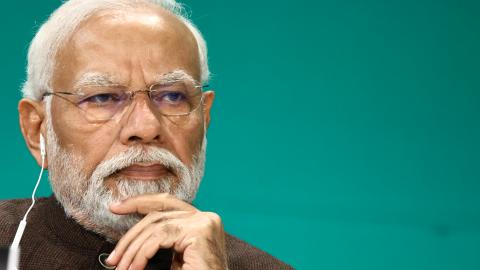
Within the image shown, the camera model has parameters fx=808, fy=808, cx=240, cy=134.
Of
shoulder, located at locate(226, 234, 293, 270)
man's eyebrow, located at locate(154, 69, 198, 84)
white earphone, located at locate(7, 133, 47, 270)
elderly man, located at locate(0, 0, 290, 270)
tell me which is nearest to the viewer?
white earphone, located at locate(7, 133, 47, 270)

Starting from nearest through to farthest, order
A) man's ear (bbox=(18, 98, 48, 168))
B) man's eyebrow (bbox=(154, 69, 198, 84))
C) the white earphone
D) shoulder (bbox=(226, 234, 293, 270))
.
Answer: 1. the white earphone
2. man's eyebrow (bbox=(154, 69, 198, 84))
3. man's ear (bbox=(18, 98, 48, 168))
4. shoulder (bbox=(226, 234, 293, 270))

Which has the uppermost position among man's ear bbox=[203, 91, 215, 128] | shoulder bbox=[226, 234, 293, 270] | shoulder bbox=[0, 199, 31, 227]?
man's ear bbox=[203, 91, 215, 128]

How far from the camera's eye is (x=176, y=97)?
2307 mm

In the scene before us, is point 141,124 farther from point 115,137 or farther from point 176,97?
point 176,97

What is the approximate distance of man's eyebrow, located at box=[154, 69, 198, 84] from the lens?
2.23 meters

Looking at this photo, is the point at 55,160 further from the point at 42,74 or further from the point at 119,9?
the point at 119,9

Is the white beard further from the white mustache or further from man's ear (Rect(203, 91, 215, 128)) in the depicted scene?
man's ear (Rect(203, 91, 215, 128))

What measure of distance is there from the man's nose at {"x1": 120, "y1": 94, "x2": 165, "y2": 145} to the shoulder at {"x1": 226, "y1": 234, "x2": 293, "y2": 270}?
57 cm

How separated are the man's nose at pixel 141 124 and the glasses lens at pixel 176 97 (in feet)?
0.14

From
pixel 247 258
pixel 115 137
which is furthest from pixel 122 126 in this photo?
pixel 247 258

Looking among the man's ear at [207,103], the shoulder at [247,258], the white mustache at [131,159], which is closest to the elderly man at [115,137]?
the white mustache at [131,159]

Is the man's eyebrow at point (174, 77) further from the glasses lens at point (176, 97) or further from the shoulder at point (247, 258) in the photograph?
the shoulder at point (247, 258)

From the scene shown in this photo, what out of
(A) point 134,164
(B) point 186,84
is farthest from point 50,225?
(B) point 186,84

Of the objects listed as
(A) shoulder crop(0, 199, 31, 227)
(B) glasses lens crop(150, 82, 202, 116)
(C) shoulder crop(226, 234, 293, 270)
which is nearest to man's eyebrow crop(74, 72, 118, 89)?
(B) glasses lens crop(150, 82, 202, 116)
